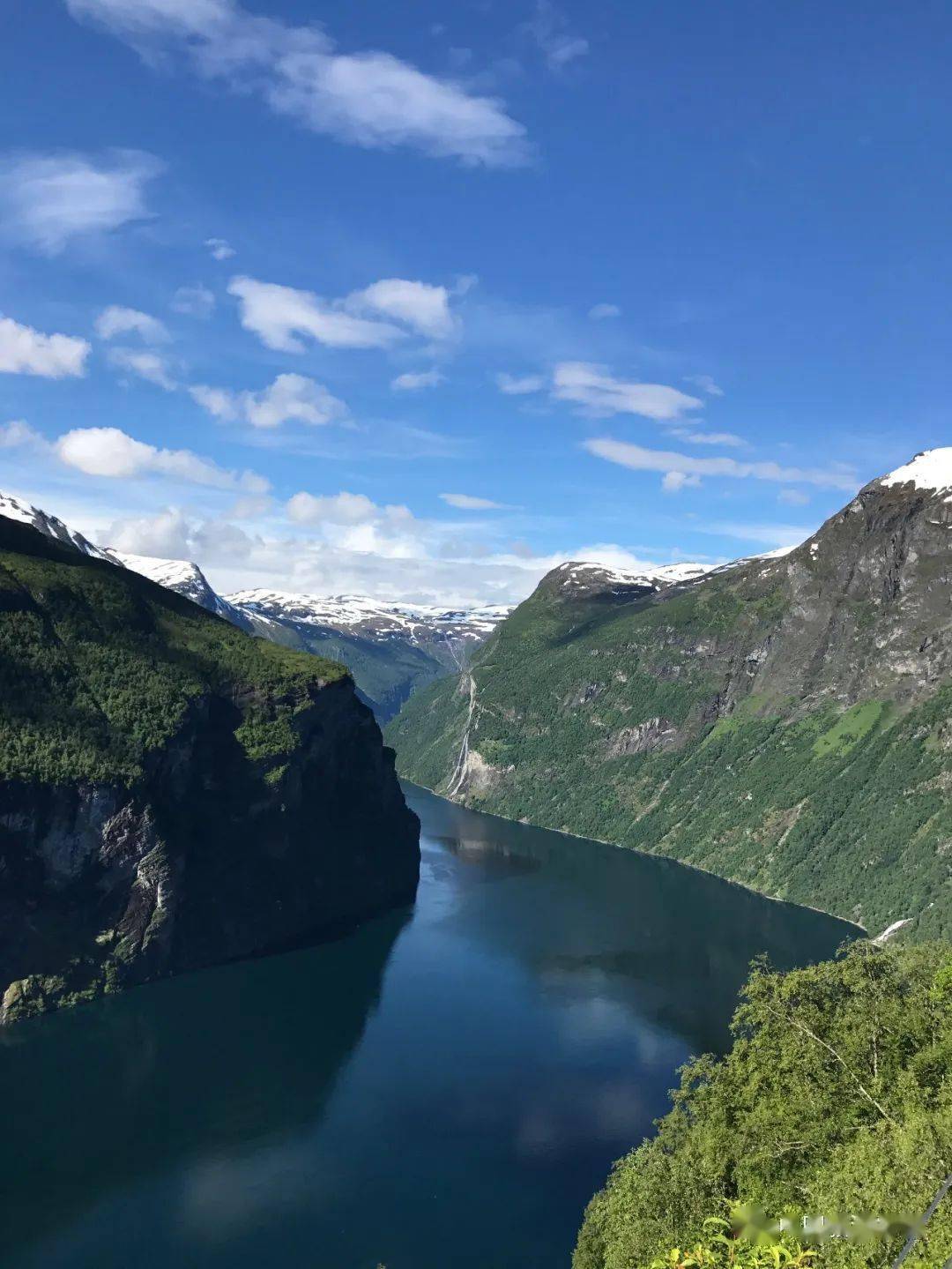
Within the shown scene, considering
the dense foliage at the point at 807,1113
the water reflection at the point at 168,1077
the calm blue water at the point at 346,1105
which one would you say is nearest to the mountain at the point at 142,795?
the water reflection at the point at 168,1077

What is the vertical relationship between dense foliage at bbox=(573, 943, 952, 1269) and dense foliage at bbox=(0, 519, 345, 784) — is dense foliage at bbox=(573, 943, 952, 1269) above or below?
below

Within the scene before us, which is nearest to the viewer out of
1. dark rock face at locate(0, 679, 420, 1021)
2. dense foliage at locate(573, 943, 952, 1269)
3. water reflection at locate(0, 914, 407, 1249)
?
dense foliage at locate(573, 943, 952, 1269)

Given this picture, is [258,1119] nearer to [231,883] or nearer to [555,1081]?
[555,1081]

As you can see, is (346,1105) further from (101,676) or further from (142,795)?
(101,676)

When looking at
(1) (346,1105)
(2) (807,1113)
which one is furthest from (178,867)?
(2) (807,1113)

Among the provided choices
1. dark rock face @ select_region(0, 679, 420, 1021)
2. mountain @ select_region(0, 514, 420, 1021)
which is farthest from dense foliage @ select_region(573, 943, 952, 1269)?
mountain @ select_region(0, 514, 420, 1021)

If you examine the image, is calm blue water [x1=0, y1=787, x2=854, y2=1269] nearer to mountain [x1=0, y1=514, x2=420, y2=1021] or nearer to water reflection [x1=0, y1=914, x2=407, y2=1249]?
water reflection [x1=0, y1=914, x2=407, y2=1249]
